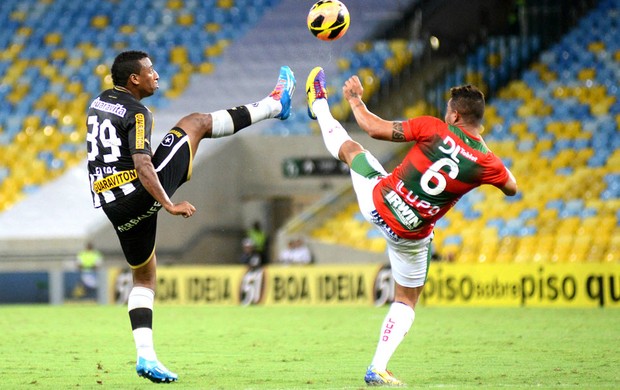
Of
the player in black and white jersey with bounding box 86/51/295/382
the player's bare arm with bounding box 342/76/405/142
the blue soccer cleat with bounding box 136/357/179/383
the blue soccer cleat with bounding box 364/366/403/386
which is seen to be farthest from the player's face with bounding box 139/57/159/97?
the blue soccer cleat with bounding box 364/366/403/386

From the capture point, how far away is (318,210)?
25312mm

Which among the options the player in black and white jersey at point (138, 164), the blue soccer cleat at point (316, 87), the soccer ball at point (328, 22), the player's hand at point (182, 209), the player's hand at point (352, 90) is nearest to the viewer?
the player's hand at point (182, 209)

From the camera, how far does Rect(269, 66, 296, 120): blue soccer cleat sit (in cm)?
957

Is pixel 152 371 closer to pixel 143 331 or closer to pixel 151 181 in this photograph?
pixel 143 331

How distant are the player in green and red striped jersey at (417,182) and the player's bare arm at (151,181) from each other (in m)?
1.35

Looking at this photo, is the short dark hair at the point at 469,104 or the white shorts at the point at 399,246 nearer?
the short dark hair at the point at 469,104

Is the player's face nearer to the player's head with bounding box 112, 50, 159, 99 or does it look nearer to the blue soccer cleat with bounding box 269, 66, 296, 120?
the player's head with bounding box 112, 50, 159, 99

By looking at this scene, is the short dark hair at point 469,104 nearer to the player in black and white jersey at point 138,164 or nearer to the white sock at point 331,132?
the white sock at point 331,132

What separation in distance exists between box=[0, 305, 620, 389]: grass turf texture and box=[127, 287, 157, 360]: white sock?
0.25m

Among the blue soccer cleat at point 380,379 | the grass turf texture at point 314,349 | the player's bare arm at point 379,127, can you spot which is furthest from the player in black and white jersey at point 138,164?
the blue soccer cleat at point 380,379

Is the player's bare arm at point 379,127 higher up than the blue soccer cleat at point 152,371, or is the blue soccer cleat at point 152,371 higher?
the player's bare arm at point 379,127

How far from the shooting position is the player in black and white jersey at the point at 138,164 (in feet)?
27.3

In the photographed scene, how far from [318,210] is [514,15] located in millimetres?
7389

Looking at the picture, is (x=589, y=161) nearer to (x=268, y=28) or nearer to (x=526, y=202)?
(x=526, y=202)
